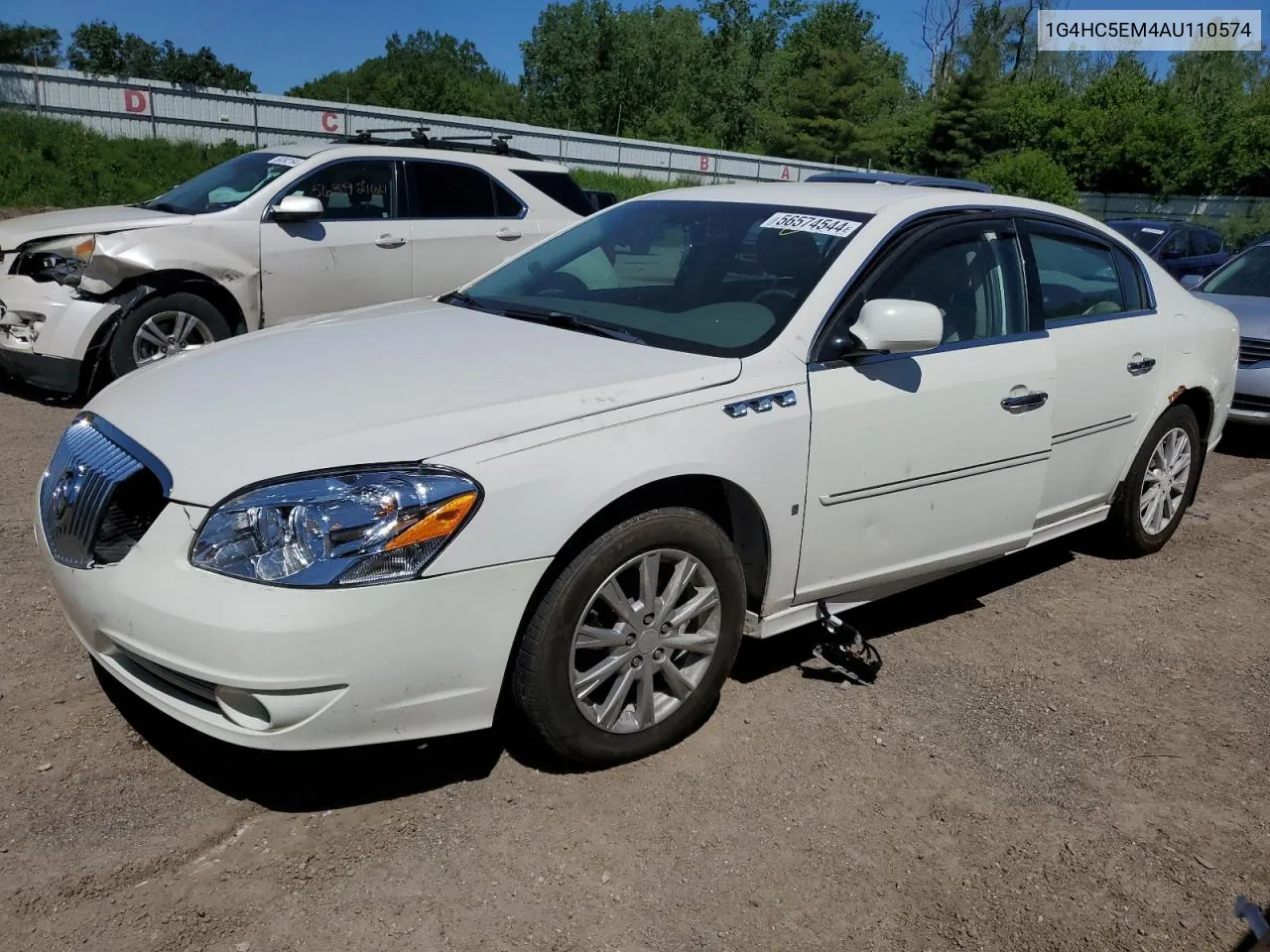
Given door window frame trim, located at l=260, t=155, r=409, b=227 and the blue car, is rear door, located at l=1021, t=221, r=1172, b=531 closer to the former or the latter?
door window frame trim, located at l=260, t=155, r=409, b=227

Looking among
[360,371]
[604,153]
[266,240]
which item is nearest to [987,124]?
[604,153]

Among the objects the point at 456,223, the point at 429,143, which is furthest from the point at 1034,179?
the point at 456,223

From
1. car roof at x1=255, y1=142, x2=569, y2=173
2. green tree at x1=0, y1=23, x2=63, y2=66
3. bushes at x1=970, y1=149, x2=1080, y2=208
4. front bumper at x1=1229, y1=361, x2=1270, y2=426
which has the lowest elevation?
front bumper at x1=1229, y1=361, x2=1270, y2=426

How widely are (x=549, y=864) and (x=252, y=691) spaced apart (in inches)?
33.6

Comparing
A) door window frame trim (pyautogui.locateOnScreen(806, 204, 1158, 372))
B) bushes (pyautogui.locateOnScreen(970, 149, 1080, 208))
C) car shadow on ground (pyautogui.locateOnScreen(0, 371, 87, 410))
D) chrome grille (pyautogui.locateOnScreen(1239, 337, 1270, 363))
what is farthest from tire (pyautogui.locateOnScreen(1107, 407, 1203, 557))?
bushes (pyautogui.locateOnScreen(970, 149, 1080, 208))

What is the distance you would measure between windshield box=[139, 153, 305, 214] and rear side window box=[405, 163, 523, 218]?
0.86 meters

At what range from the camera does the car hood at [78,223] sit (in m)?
6.88

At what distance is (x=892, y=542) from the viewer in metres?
3.70

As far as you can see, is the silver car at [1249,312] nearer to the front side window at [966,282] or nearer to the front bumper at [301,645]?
the front side window at [966,282]

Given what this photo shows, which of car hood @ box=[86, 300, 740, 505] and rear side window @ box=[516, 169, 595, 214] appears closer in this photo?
car hood @ box=[86, 300, 740, 505]

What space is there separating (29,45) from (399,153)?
46.0 metres

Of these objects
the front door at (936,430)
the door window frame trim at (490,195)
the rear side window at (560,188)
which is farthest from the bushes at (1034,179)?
the front door at (936,430)

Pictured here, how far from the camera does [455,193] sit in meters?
8.42

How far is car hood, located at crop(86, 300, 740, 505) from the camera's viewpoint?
2699 mm
